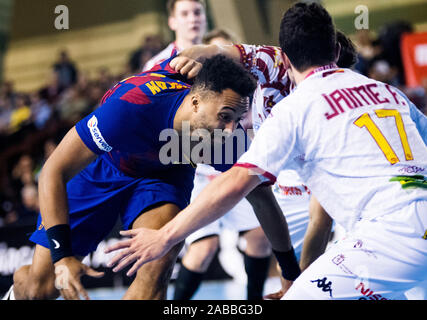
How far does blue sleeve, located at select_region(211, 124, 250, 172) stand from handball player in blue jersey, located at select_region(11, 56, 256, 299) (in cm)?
17

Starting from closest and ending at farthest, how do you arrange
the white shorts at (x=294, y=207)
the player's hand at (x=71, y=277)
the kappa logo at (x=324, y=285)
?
the kappa logo at (x=324, y=285), the player's hand at (x=71, y=277), the white shorts at (x=294, y=207)

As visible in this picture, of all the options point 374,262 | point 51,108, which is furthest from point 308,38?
point 51,108

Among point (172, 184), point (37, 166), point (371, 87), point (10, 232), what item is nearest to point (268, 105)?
point (172, 184)

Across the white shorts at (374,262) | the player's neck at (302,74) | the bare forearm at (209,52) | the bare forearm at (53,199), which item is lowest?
the white shorts at (374,262)

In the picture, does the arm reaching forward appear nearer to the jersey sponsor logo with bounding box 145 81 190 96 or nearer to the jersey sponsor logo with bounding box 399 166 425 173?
the jersey sponsor logo with bounding box 399 166 425 173

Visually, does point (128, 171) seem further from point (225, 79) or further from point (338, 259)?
point (338, 259)

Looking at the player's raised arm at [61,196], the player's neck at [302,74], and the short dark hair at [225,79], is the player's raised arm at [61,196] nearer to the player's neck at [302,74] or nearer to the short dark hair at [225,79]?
the short dark hair at [225,79]

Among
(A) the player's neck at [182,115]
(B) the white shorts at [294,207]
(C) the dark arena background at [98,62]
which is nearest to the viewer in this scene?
(A) the player's neck at [182,115]

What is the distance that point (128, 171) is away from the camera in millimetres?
3131

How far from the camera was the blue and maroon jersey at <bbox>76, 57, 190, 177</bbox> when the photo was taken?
265cm

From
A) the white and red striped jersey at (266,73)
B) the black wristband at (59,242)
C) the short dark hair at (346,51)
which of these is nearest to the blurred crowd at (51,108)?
the short dark hair at (346,51)

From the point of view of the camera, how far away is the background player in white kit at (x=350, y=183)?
6.98 feet

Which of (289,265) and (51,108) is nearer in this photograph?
(289,265)

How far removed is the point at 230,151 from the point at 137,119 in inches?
21.6
